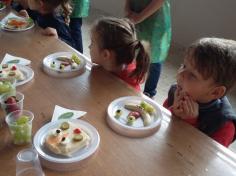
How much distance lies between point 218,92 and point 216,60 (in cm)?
12

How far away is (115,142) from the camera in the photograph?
101cm

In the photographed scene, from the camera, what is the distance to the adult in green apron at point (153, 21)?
1878mm

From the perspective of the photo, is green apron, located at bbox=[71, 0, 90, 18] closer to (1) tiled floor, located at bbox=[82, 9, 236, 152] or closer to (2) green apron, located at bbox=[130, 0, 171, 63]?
(2) green apron, located at bbox=[130, 0, 171, 63]

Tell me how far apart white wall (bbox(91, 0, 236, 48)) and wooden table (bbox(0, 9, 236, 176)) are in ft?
5.66

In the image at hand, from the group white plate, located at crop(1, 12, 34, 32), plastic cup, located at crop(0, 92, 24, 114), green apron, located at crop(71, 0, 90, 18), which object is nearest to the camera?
plastic cup, located at crop(0, 92, 24, 114)

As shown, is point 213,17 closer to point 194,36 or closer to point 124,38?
point 194,36

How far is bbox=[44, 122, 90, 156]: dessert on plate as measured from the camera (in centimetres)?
95

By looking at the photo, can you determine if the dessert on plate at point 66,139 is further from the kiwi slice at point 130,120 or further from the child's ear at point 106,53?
the child's ear at point 106,53

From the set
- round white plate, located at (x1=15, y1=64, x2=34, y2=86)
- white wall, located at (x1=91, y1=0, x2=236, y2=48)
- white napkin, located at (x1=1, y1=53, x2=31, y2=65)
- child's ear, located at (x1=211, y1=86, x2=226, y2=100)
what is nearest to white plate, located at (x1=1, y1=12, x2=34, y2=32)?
white napkin, located at (x1=1, y1=53, x2=31, y2=65)

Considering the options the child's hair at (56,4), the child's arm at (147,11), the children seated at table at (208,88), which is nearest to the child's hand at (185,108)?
the children seated at table at (208,88)

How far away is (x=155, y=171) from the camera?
908mm

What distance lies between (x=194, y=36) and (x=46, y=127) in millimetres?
2289

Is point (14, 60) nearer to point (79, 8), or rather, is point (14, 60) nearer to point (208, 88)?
point (208, 88)

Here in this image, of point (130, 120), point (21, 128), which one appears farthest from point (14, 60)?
point (130, 120)
